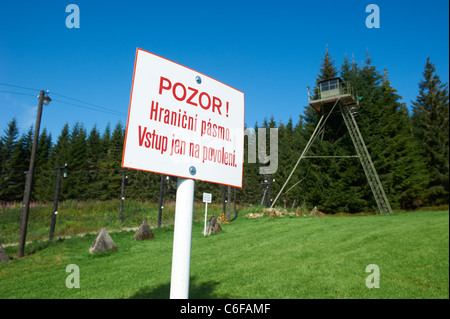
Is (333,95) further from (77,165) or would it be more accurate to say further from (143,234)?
(77,165)

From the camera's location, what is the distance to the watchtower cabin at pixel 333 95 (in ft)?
77.5

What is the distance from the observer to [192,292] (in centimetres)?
625

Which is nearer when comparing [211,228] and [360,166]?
[211,228]

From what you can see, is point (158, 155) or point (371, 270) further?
point (371, 270)

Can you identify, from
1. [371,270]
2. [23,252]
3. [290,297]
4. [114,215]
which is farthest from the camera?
[114,215]

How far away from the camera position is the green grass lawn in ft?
19.6

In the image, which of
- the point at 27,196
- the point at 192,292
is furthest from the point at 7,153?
the point at 192,292

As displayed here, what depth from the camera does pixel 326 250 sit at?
923 centimetres

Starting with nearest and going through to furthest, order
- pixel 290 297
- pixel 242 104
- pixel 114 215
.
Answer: pixel 242 104, pixel 290 297, pixel 114 215

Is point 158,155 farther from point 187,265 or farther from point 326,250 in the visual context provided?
point 326,250

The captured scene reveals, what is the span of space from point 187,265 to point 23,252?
1549 cm

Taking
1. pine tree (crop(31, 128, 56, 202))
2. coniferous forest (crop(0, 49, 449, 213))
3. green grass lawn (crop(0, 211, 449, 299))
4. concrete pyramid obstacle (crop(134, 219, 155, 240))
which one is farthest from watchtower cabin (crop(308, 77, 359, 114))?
pine tree (crop(31, 128, 56, 202))

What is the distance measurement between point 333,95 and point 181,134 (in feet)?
80.9
